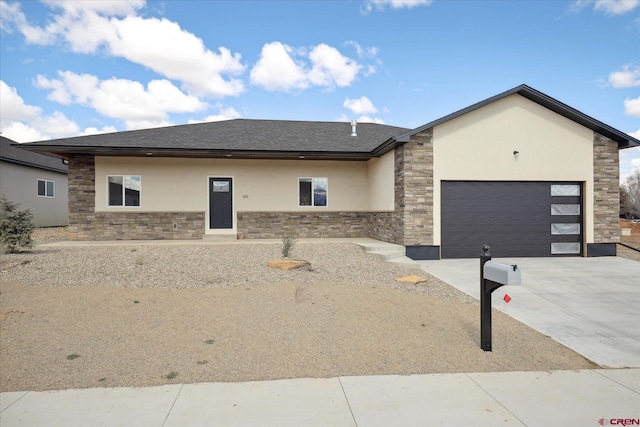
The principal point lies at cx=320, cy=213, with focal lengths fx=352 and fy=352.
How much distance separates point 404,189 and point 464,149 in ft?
7.92

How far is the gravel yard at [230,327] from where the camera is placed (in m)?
3.81

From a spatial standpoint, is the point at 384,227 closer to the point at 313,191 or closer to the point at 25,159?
the point at 313,191

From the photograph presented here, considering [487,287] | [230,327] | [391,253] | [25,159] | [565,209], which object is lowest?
[230,327]

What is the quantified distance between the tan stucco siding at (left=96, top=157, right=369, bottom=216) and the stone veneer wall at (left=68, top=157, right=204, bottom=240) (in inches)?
9.8

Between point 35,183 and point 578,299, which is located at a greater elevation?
point 35,183

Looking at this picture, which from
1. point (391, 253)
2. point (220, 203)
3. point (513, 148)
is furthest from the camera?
point (220, 203)

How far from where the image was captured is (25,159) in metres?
20.4

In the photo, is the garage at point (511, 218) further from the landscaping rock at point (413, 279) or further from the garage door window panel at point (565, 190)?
the landscaping rock at point (413, 279)

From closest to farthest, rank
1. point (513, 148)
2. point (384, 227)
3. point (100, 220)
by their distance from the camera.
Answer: point (513, 148) → point (384, 227) → point (100, 220)

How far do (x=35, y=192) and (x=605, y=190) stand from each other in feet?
92.6

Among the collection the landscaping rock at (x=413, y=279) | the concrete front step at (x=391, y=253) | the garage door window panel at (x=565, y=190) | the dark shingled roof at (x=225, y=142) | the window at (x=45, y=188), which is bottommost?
the landscaping rock at (x=413, y=279)

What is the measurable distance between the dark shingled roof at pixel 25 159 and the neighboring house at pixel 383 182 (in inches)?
371

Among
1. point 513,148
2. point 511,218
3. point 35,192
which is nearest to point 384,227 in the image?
point 511,218

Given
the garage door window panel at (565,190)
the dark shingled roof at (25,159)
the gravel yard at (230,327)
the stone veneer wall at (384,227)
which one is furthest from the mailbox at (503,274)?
the dark shingled roof at (25,159)
